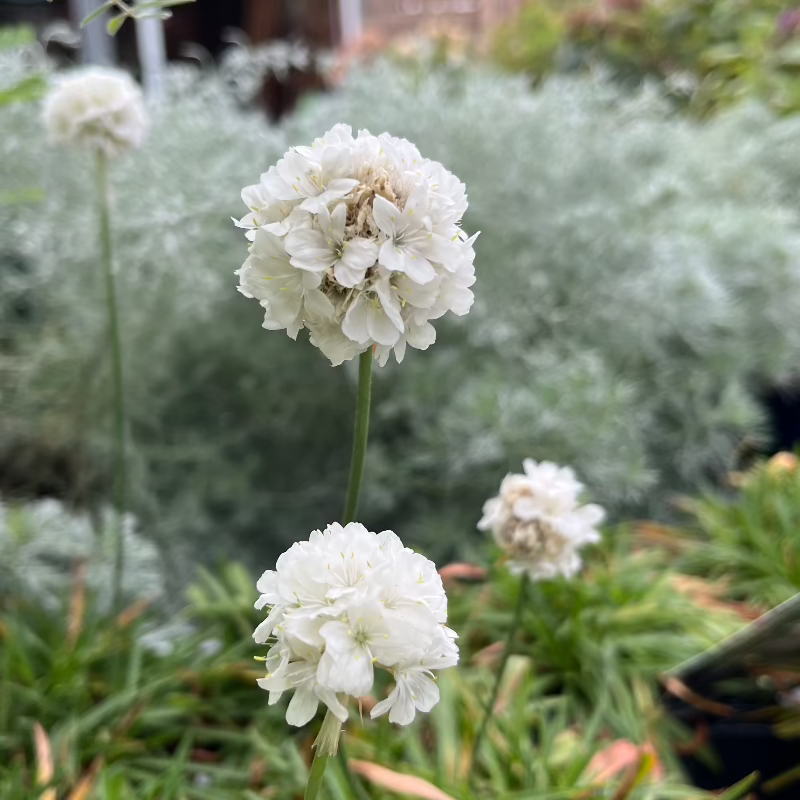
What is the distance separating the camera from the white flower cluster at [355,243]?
14.7 inches

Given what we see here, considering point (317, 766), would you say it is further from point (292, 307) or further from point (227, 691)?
point (227, 691)

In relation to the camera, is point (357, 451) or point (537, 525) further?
point (537, 525)

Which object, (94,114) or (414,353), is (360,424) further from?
(414,353)

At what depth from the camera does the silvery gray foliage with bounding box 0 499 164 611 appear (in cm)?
99

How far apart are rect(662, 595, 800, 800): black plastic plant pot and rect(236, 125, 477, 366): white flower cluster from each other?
25.4 inches

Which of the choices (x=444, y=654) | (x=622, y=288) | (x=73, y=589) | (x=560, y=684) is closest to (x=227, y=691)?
(x=73, y=589)

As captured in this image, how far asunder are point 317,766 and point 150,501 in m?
1.05

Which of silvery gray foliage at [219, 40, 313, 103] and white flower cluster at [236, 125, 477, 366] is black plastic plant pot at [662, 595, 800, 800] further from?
silvery gray foliage at [219, 40, 313, 103]

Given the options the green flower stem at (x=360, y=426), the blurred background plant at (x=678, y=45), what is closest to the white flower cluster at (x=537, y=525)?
the green flower stem at (x=360, y=426)

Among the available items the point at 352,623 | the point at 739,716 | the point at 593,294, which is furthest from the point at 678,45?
the point at 352,623

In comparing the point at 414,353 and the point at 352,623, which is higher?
the point at 352,623

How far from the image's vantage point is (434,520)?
131 centimetres

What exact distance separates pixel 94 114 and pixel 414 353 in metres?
0.69

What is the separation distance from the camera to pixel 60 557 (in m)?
1.14
